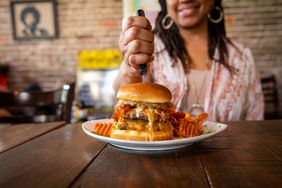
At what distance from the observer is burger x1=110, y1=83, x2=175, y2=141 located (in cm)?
76

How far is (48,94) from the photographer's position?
5.09 feet

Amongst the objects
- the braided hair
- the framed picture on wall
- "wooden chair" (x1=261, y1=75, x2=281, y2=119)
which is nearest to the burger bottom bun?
the braided hair

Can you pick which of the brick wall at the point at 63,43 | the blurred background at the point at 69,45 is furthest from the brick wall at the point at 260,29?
the brick wall at the point at 63,43

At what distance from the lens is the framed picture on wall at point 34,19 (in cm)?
389

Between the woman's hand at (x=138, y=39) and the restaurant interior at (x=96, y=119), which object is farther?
the woman's hand at (x=138, y=39)

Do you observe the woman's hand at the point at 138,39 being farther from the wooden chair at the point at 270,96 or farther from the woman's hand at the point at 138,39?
the wooden chair at the point at 270,96

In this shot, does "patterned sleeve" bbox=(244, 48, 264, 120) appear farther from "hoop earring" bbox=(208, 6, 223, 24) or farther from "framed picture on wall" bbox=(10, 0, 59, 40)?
"framed picture on wall" bbox=(10, 0, 59, 40)

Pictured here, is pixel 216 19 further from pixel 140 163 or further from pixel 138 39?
pixel 140 163

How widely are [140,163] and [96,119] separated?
54 centimetres

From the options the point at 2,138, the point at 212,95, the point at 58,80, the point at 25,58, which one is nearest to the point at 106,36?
the point at 58,80

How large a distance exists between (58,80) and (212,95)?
290 cm

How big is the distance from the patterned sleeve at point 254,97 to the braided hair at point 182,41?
0.15 metres

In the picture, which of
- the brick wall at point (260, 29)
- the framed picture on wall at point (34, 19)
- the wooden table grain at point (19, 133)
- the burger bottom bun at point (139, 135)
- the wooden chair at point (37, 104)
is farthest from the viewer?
the framed picture on wall at point (34, 19)

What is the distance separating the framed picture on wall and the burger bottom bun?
3.50 metres
